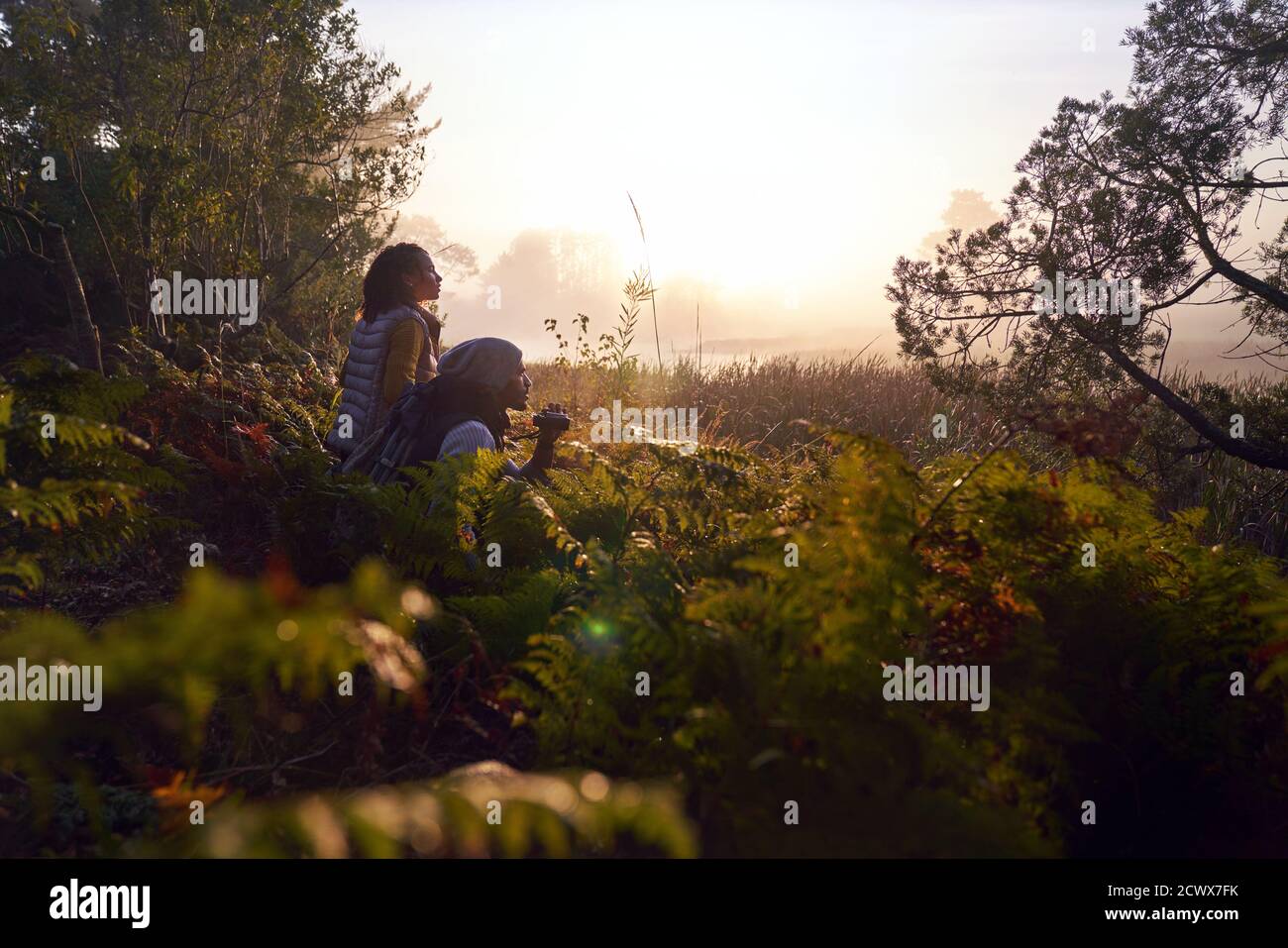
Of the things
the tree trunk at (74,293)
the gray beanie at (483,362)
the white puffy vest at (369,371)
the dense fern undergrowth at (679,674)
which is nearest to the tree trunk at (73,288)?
the tree trunk at (74,293)

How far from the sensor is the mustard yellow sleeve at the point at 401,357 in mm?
4812

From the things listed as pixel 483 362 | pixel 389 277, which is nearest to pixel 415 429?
pixel 483 362

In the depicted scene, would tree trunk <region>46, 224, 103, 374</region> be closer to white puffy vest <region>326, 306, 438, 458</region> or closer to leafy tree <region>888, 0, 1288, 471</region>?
white puffy vest <region>326, 306, 438, 458</region>

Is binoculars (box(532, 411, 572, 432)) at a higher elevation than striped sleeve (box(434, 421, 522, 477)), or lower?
higher

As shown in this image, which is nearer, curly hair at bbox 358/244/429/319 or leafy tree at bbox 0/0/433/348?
curly hair at bbox 358/244/429/319

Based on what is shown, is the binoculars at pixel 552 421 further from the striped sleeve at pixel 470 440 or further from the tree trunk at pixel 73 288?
the tree trunk at pixel 73 288

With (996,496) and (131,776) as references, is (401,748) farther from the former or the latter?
(996,496)

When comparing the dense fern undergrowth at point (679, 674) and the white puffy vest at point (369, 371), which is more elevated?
the white puffy vest at point (369, 371)

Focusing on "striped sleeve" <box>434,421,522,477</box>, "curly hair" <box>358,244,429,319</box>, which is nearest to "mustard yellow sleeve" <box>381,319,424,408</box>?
"curly hair" <box>358,244,429,319</box>

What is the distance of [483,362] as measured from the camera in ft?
Answer: 14.0

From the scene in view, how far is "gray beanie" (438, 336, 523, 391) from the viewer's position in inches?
168

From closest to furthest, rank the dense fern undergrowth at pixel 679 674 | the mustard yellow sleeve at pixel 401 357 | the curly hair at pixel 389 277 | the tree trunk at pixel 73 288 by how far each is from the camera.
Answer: the dense fern undergrowth at pixel 679 674, the tree trunk at pixel 73 288, the mustard yellow sleeve at pixel 401 357, the curly hair at pixel 389 277
